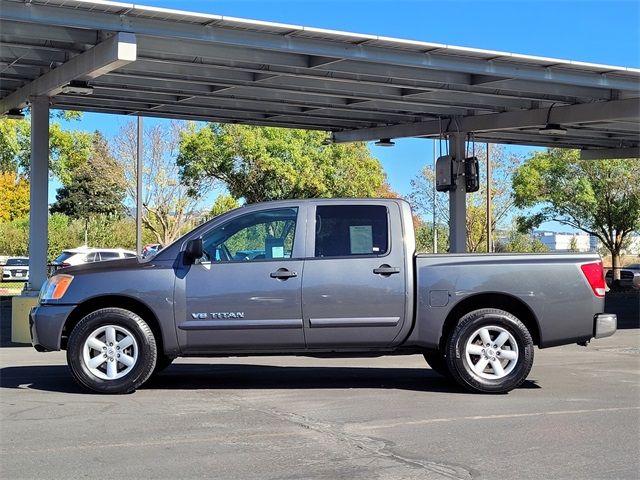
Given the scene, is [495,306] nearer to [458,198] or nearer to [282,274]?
[282,274]

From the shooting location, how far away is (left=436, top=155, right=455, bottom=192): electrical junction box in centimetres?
1964

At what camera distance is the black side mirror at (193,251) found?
27.1ft

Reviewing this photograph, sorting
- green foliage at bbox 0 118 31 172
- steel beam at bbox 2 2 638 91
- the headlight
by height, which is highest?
green foliage at bbox 0 118 31 172

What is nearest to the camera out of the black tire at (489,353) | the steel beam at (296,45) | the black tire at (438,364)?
the black tire at (489,353)

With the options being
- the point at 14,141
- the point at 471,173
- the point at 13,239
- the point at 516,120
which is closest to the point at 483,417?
the point at 516,120

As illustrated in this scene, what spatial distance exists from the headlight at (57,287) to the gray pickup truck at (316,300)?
0.01 m

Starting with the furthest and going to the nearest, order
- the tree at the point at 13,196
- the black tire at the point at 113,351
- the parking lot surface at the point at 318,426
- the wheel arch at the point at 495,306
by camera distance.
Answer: the tree at the point at 13,196 → the wheel arch at the point at 495,306 → the black tire at the point at 113,351 → the parking lot surface at the point at 318,426

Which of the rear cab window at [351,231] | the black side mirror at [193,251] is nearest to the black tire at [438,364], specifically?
the rear cab window at [351,231]

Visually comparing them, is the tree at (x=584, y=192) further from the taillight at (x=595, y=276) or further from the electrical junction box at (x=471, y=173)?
the taillight at (x=595, y=276)

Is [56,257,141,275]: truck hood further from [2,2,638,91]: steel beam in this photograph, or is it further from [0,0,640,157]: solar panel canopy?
[2,2,638,91]: steel beam

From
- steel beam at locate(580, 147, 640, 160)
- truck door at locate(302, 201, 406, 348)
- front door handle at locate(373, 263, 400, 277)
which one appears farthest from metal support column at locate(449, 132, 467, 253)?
front door handle at locate(373, 263, 400, 277)

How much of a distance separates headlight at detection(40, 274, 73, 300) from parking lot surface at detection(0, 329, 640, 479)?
37.9 inches

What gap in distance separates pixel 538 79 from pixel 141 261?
8820 mm

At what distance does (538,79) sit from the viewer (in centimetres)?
1476
